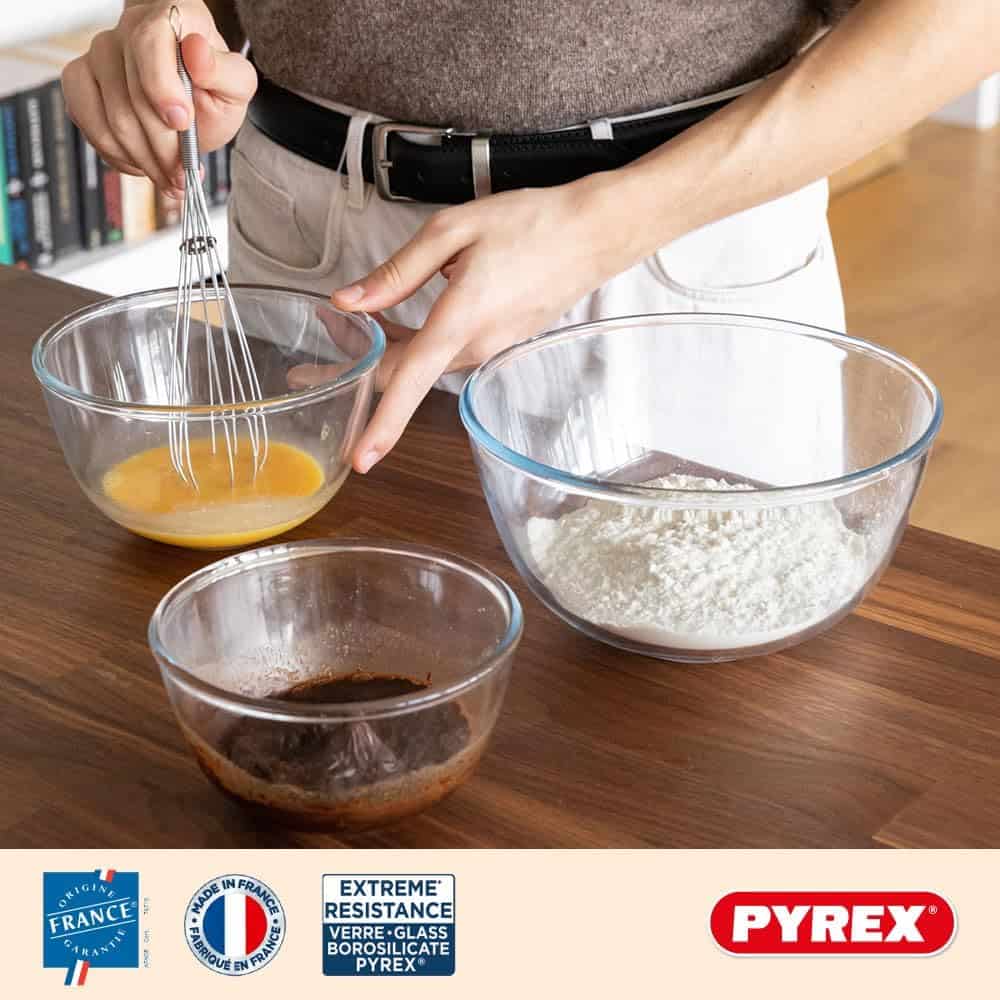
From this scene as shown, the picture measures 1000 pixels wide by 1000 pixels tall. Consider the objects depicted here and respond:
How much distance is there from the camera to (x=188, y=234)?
0.87 meters

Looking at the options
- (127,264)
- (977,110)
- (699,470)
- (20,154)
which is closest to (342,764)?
(699,470)

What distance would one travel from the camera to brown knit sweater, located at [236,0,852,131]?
1000 mm

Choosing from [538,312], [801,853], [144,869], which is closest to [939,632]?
[801,853]

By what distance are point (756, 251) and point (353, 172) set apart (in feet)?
1.01

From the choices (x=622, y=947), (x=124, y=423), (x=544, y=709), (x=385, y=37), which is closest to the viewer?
(x=622, y=947)

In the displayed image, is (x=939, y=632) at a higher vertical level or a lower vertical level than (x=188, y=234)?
lower

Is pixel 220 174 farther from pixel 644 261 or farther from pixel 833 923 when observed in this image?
pixel 833 923

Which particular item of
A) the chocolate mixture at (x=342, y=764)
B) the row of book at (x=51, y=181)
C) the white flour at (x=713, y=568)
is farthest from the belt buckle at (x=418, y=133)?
the row of book at (x=51, y=181)

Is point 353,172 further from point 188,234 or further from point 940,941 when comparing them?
point 940,941

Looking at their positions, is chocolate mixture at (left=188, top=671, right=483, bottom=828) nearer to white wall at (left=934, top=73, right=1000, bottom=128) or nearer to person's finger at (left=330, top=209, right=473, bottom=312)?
person's finger at (left=330, top=209, right=473, bottom=312)

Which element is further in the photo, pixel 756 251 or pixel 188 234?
pixel 756 251

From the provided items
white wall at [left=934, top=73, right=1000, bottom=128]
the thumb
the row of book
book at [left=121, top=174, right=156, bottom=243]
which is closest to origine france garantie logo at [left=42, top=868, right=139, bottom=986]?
the thumb

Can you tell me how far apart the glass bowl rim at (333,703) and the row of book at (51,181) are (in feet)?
5.21

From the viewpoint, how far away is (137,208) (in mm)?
2426
